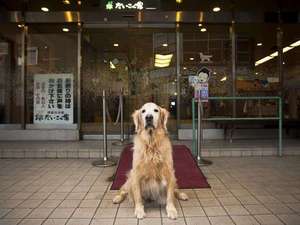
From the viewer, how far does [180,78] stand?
31.8 ft

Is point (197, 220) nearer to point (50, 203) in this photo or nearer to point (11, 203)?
point (50, 203)

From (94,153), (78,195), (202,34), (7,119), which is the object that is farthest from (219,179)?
(7,119)

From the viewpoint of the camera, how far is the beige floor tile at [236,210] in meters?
3.95

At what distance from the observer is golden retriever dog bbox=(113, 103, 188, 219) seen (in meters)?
3.99

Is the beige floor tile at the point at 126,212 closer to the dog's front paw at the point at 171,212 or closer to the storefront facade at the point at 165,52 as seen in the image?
the dog's front paw at the point at 171,212

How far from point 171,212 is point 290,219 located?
1254 millimetres

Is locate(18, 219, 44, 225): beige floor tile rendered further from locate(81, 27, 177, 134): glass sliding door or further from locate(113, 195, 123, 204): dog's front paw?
locate(81, 27, 177, 134): glass sliding door

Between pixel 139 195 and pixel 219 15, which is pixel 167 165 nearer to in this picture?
pixel 139 195

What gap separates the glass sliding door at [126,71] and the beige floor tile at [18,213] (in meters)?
5.57

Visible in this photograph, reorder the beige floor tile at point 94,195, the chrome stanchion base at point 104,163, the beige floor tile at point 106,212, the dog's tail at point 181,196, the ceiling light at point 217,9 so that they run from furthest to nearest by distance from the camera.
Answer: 1. the ceiling light at point 217,9
2. the chrome stanchion base at point 104,163
3. the beige floor tile at point 94,195
4. the dog's tail at point 181,196
5. the beige floor tile at point 106,212

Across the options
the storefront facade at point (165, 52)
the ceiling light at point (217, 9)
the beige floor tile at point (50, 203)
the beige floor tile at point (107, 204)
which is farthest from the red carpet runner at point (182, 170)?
the ceiling light at point (217, 9)

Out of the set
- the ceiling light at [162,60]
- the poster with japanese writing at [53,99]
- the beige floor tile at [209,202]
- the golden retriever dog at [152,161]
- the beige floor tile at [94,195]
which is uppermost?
the ceiling light at [162,60]

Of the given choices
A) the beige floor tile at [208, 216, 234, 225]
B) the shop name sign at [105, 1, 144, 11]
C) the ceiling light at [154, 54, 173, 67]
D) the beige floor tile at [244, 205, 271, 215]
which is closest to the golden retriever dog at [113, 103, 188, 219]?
the beige floor tile at [208, 216, 234, 225]

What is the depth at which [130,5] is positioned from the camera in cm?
902
